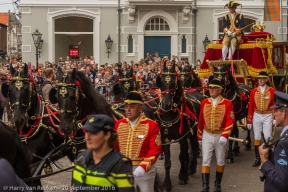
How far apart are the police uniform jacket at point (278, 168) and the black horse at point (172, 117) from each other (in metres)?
4.71

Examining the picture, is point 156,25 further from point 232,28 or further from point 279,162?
point 279,162

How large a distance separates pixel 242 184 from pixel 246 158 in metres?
2.77

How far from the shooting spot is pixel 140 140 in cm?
649

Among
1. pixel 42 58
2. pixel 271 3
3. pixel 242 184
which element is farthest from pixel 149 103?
pixel 42 58

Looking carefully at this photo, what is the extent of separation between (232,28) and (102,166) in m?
11.3

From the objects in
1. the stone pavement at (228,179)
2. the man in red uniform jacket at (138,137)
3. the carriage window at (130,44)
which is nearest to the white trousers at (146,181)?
the man in red uniform jacket at (138,137)

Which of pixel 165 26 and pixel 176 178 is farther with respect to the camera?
pixel 165 26

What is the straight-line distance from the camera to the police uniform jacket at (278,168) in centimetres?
457

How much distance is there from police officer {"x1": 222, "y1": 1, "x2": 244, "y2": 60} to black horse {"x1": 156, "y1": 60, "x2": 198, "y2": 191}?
4815mm

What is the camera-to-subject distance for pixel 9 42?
9362 cm

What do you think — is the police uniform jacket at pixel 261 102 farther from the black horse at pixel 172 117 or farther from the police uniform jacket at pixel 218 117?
the police uniform jacket at pixel 218 117

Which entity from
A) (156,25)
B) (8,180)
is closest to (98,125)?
(8,180)

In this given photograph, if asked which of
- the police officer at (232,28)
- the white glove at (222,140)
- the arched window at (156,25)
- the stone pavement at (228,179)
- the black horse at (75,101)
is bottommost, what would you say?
the stone pavement at (228,179)

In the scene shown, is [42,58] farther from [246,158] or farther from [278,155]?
[278,155]
